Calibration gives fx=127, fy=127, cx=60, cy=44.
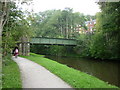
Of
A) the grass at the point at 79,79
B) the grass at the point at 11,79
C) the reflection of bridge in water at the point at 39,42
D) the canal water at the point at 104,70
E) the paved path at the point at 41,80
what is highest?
the reflection of bridge in water at the point at 39,42

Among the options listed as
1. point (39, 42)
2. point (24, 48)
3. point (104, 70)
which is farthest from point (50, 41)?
point (104, 70)

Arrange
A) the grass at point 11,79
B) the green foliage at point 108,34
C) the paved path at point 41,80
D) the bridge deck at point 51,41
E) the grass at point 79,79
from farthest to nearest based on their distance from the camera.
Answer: the bridge deck at point 51,41
the green foliage at point 108,34
the grass at point 79,79
the paved path at point 41,80
the grass at point 11,79

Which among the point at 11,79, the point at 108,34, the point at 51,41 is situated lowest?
the point at 11,79

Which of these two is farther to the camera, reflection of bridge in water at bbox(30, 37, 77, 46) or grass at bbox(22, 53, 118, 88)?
reflection of bridge in water at bbox(30, 37, 77, 46)

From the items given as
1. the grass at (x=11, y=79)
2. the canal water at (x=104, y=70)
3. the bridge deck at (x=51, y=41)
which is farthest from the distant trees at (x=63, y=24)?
the grass at (x=11, y=79)

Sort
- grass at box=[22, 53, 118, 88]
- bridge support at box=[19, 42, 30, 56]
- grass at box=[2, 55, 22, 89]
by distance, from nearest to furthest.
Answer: grass at box=[2, 55, 22, 89], grass at box=[22, 53, 118, 88], bridge support at box=[19, 42, 30, 56]

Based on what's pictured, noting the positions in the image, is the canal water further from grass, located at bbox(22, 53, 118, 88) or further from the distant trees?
the distant trees

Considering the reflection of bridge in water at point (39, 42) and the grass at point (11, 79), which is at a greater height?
the reflection of bridge in water at point (39, 42)

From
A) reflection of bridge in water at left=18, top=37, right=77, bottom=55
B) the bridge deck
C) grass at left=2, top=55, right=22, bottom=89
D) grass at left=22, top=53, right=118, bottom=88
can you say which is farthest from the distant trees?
grass at left=2, top=55, right=22, bottom=89

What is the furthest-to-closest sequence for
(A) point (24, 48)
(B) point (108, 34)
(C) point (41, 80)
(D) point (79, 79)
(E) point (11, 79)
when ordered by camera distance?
1. (A) point (24, 48)
2. (B) point (108, 34)
3. (D) point (79, 79)
4. (C) point (41, 80)
5. (E) point (11, 79)

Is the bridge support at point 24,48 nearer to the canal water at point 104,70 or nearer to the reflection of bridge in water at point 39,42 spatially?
the reflection of bridge in water at point 39,42

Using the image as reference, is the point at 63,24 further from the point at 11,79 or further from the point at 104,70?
the point at 11,79

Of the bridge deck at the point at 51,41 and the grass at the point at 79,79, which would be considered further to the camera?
the bridge deck at the point at 51,41

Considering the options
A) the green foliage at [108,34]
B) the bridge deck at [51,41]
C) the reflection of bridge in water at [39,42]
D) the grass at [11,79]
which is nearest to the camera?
the grass at [11,79]
